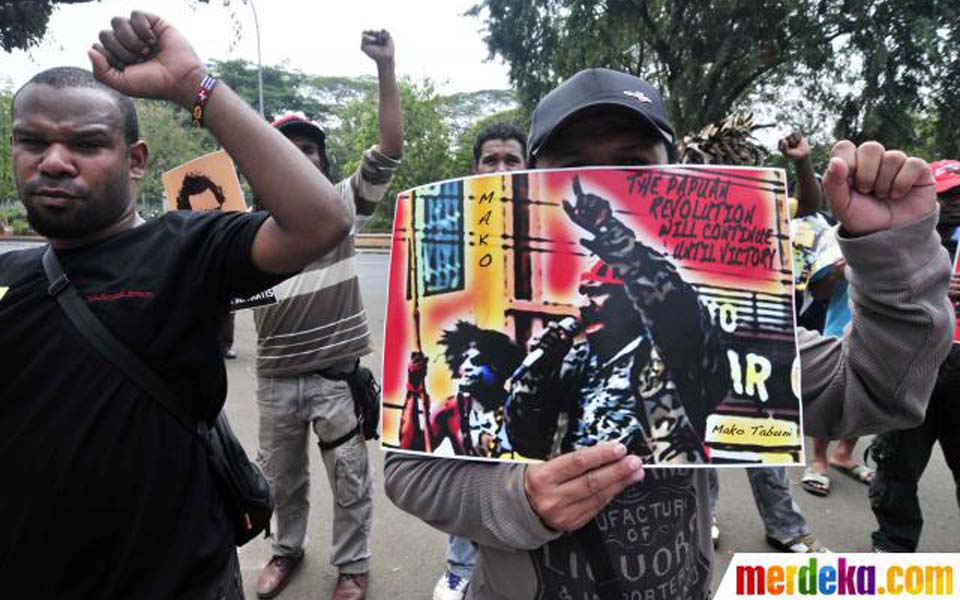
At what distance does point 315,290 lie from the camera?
276 cm

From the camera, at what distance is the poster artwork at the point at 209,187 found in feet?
7.84

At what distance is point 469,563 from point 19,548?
1.76 m

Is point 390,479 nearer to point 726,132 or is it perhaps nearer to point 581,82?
point 581,82

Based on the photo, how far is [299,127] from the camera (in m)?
2.88

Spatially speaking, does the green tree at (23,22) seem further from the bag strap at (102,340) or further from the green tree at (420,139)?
the green tree at (420,139)

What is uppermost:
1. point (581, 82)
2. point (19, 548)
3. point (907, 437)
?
point (581, 82)

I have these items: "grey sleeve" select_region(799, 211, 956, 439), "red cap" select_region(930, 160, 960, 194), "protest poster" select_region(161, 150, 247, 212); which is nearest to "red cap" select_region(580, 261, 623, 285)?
"grey sleeve" select_region(799, 211, 956, 439)

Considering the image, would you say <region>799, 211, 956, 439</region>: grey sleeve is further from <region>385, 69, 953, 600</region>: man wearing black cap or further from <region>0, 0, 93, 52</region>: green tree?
<region>0, 0, 93, 52</region>: green tree

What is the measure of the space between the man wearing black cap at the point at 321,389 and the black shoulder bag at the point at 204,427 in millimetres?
1094

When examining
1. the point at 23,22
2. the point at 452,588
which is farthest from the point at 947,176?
the point at 23,22

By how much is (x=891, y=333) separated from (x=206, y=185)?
7.51 feet

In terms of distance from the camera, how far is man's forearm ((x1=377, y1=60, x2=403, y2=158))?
2461 millimetres

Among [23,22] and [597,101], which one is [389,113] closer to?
[597,101]

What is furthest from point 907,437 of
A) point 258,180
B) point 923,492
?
point 258,180
